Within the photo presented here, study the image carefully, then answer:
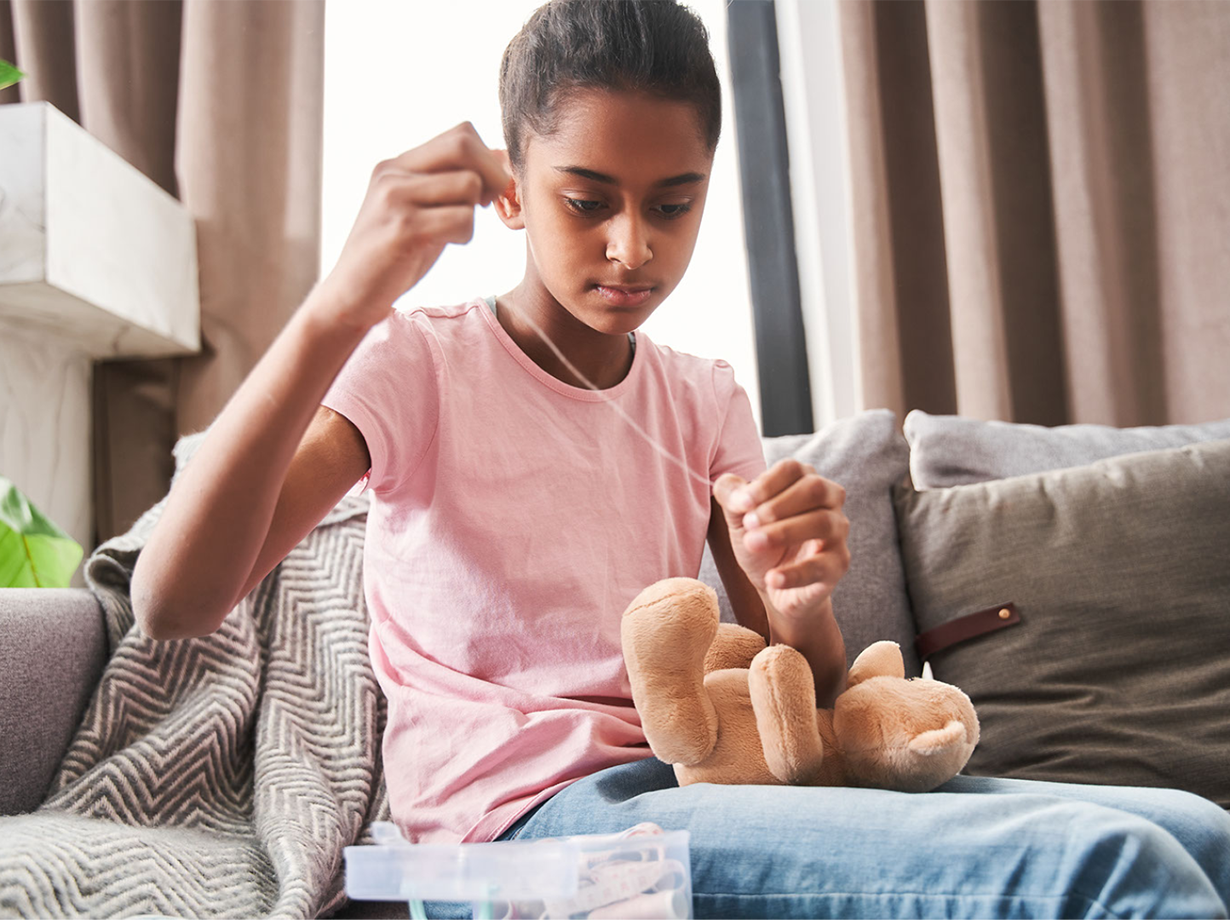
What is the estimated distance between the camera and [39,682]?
2.70ft

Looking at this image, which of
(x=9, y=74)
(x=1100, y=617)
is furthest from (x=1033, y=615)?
(x=9, y=74)

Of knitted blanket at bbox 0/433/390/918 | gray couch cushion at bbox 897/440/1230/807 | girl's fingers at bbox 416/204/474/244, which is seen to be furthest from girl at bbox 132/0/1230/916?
gray couch cushion at bbox 897/440/1230/807

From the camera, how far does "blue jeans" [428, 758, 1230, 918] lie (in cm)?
45

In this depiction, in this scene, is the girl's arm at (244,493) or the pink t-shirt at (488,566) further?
the pink t-shirt at (488,566)

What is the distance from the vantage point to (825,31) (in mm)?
950

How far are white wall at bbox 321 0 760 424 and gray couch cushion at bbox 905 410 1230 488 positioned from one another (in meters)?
0.41

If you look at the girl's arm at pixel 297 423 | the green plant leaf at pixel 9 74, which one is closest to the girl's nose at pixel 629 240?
the girl's arm at pixel 297 423

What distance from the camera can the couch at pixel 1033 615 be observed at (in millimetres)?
851

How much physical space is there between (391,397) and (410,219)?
22 centimetres

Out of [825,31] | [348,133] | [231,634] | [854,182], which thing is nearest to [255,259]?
[348,133]

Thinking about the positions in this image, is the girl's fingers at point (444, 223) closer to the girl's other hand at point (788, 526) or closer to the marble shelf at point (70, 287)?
the girl's other hand at point (788, 526)

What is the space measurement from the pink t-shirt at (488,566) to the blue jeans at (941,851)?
Answer: 3.9 inches

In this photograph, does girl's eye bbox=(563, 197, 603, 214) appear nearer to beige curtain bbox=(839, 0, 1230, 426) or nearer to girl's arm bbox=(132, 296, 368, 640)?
girl's arm bbox=(132, 296, 368, 640)

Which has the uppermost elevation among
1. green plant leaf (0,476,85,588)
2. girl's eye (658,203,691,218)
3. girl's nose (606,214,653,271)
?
girl's eye (658,203,691,218)
